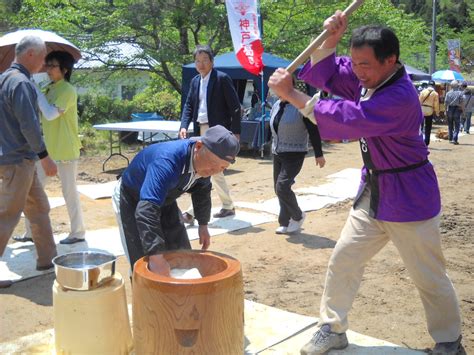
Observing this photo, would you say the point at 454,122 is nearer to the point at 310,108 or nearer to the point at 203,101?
the point at 203,101

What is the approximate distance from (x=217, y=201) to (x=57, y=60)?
10.4 ft

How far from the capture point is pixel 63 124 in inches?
206

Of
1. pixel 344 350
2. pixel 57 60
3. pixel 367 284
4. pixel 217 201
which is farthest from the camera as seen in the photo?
pixel 217 201

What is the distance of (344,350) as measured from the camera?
3.28 metres

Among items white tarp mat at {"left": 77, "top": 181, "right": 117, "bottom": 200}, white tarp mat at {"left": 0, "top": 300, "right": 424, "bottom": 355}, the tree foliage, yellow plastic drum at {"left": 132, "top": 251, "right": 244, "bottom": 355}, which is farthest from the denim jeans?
yellow plastic drum at {"left": 132, "top": 251, "right": 244, "bottom": 355}

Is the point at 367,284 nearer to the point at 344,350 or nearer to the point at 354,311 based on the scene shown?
the point at 354,311

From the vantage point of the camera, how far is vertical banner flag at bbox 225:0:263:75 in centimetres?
1078

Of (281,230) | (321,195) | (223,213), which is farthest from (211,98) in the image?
(321,195)

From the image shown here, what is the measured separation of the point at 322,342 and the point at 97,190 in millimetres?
5780

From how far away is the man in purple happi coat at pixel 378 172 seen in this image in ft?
9.01

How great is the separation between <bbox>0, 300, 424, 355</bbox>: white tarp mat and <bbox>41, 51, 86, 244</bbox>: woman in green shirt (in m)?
1.97

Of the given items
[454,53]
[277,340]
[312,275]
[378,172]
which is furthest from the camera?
[454,53]

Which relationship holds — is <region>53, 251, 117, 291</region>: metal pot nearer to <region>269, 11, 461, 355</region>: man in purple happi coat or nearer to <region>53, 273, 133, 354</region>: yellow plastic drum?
<region>53, 273, 133, 354</region>: yellow plastic drum

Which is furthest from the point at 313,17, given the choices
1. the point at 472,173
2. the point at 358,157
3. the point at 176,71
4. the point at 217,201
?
the point at 217,201
